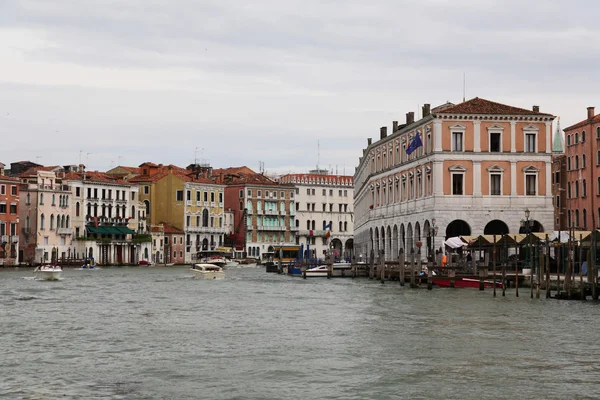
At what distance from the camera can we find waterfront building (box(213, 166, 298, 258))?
11400 centimetres

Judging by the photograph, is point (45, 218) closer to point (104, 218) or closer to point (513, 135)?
point (104, 218)

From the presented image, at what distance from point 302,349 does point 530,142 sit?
37276 mm

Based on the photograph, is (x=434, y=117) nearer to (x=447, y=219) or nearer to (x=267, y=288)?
(x=447, y=219)

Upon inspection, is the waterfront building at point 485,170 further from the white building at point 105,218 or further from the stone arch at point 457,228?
the white building at point 105,218

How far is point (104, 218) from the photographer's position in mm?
95750

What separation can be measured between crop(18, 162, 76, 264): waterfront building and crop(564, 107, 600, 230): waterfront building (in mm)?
38937

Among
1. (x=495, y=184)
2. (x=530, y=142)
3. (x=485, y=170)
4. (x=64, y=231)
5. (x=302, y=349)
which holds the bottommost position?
(x=302, y=349)

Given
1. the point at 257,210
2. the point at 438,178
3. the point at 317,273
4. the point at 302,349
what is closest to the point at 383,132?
the point at 317,273

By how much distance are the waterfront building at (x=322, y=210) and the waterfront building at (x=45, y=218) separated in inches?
1362

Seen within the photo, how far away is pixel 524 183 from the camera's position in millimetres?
55375

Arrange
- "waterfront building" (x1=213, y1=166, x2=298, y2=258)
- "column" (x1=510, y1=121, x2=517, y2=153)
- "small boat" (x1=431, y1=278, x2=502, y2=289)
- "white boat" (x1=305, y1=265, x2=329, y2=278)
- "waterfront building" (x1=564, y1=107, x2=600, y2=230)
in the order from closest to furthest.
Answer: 1. "small boat" (x1=431, y1=278, x2=502, y2=289)
2. "column" (x1=510, y1=121, x2=517, y2=153)
3. "white boat" (x1=305, y1=265, x2=329, y2=278)
4. "waterfront building" (x1=564, y1=107, x2=600, y2=230)
5. "waterfront building" (x1=213, y1=166, x2=298, y2=258)

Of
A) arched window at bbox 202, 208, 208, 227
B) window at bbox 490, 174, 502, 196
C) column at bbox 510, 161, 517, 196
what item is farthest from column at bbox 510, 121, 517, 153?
arched window at bbox 202, 208, 208, 227

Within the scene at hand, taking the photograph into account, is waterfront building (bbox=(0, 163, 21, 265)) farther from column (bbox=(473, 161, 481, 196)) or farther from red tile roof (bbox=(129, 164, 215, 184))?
column (bbox=(473, 161, 481, 196))

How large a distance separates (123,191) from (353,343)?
7795 centimetres
